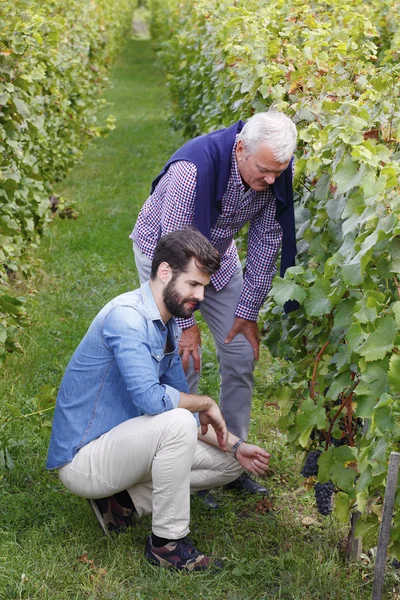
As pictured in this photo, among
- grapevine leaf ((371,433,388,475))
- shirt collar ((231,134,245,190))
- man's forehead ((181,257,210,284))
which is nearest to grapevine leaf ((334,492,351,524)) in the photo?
grapevine leaf ((371,433,388,475))

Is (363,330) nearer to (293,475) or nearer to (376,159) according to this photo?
(376,159)

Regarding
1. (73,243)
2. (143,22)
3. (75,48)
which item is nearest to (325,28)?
(73,243)

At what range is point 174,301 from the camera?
3.43 metres

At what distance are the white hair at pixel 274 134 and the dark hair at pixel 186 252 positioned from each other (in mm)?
484

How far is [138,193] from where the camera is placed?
35.0 feet

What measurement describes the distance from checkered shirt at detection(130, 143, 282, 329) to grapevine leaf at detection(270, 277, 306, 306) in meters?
0.83

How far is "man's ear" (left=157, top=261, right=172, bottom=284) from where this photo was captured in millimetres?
3430

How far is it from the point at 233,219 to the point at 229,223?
3cm

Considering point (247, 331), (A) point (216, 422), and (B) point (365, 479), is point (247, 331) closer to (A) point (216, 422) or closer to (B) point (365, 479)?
(A) point (216, 422)

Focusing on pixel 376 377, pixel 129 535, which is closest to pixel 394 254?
pixel 376 377

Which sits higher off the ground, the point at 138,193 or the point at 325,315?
→ the point at 325,315

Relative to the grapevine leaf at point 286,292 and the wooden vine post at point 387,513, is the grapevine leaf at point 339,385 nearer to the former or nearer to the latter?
the grapevine leaf at point 286,292

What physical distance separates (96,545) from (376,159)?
1.94m

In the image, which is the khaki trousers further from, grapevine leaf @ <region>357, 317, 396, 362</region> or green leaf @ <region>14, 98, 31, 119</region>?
grapevine leaf @ <region>357, 317, 396, 362</region>
